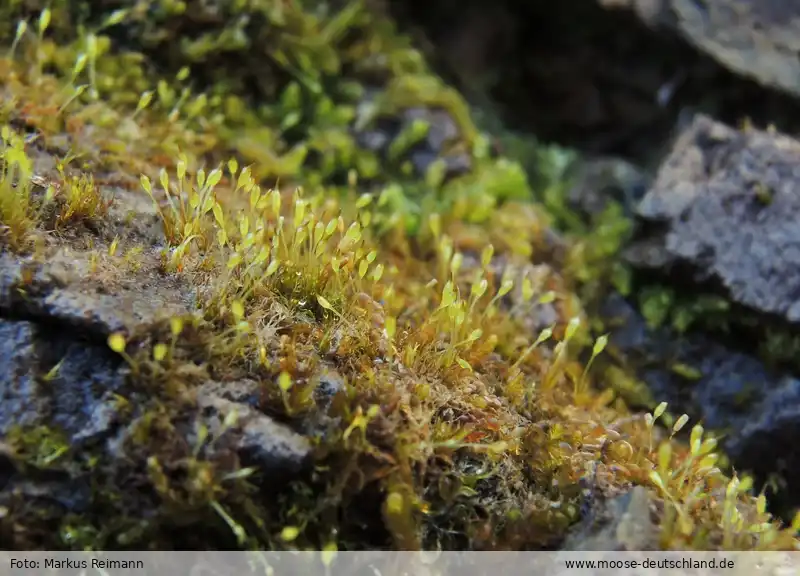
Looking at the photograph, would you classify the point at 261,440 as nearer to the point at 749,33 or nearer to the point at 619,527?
the point at 619,527

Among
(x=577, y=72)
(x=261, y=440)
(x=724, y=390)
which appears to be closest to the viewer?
(x=261, y=440)

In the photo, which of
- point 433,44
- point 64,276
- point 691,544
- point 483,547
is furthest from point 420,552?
point 433,44

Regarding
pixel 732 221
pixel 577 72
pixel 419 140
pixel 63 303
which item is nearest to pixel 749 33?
pixel 577 72

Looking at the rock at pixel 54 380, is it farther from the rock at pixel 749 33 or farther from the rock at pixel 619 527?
the rock at pixel 749 33

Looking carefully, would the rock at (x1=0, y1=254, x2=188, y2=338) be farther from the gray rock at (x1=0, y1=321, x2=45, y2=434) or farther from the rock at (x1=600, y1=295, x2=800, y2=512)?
the rock at (x1=600, y1=295, x2=800, y2=512)

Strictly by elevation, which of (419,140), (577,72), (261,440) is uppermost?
(577,72)

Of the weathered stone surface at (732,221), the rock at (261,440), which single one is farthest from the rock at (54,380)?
the weathered stone surface at (732,221)

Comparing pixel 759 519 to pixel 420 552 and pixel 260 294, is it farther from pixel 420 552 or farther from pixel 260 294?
pixel 260 294
